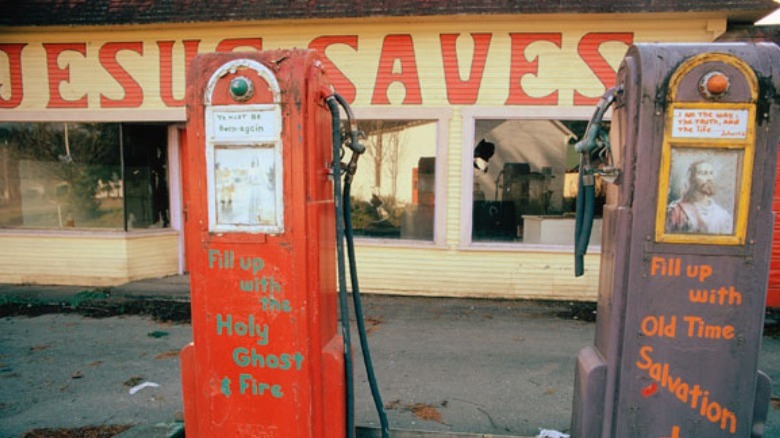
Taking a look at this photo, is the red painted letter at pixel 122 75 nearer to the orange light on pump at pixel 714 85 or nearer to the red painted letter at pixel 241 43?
the red painted letter at pixel 241 43

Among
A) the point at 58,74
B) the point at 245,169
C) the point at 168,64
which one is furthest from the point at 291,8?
the point at 245,169

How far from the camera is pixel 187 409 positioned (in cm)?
257

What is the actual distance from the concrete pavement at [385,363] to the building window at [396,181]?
109cm

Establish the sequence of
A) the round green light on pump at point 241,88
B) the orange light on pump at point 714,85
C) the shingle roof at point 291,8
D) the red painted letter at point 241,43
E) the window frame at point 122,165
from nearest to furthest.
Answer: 1. the orange light on pump at point 714,85
2. the round green light on pump at point 241,88
3. the shingle roof at point 291,8
4. the red painted letter at point 241,43
5. the window frame at point 122,165

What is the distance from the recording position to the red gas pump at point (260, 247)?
89.9 inches

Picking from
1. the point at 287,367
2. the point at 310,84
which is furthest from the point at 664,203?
the point at 287,367

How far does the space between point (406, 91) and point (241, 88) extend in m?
Answer: 4.80

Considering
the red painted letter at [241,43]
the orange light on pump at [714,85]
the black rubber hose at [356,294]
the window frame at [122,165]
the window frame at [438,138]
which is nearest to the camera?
the orange light on pump at [714,85]

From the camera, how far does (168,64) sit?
23.9ft

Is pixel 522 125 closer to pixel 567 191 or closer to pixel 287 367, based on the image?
pixel 567 191

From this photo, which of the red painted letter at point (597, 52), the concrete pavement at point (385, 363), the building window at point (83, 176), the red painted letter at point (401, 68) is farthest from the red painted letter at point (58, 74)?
the red painted letter at point (597, 52)

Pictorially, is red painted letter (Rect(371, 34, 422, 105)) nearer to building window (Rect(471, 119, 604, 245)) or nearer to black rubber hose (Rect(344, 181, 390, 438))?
building window (Rect(471, 119, 604, 245))

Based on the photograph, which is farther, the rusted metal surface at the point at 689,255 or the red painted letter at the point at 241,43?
the red painted letter at the point at 241,43

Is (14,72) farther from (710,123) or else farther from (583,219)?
(710,123)
